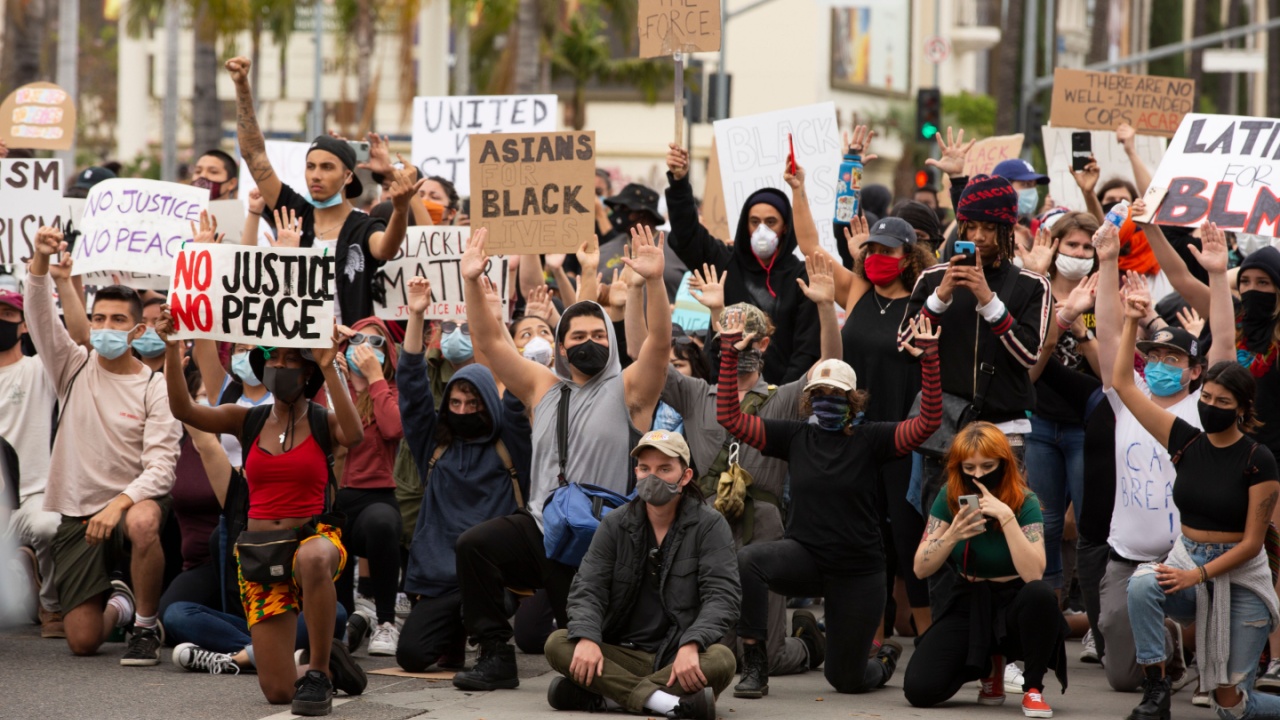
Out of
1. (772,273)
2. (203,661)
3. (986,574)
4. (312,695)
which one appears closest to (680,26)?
(772,273)

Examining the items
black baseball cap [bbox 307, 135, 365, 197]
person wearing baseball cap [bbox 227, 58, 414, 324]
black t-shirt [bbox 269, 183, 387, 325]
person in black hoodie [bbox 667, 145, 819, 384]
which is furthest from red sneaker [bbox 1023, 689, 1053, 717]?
black baseball cap [bbox 307, 135, 365, 197]

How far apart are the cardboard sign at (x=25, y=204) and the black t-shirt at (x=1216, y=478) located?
23.5 ft

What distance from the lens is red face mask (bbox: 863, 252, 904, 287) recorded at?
905 cm

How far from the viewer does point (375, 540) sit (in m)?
9.22

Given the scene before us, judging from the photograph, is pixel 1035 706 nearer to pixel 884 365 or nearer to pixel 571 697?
pixel 884 365

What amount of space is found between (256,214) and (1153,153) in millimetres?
7303

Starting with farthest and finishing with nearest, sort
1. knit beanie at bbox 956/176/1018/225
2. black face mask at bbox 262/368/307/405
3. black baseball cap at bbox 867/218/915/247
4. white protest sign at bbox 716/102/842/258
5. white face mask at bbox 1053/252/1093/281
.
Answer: white protest sign at bbox 716/102/842/258 < white face mask at bbox 1053/252/1093/281 < black baseball cap at bbox 867/218/915/247 < knit beanie at bbox 956/176/1018/225 < black face mask at bbox 262/368/307/405

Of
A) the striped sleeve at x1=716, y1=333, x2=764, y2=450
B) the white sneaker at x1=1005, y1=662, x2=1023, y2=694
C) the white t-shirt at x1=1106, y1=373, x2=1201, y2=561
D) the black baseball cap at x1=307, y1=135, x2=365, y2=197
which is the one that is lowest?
the white sneaker at x1=1005, y1=662, x2=1023, y2=694

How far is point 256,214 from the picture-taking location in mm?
10062

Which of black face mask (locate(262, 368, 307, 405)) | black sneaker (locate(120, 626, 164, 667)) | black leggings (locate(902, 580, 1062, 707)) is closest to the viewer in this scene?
black leggings (locate(902, 580, 1062, 707))

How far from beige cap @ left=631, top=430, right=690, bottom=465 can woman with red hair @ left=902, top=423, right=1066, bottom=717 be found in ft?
4.07

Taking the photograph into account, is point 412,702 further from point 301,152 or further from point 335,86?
point 335,86

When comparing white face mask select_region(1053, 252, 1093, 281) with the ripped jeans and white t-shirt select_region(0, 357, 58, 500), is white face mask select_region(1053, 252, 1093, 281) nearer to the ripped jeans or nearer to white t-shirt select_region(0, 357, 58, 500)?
the ripped jeans

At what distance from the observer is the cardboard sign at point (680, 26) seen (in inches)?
417
